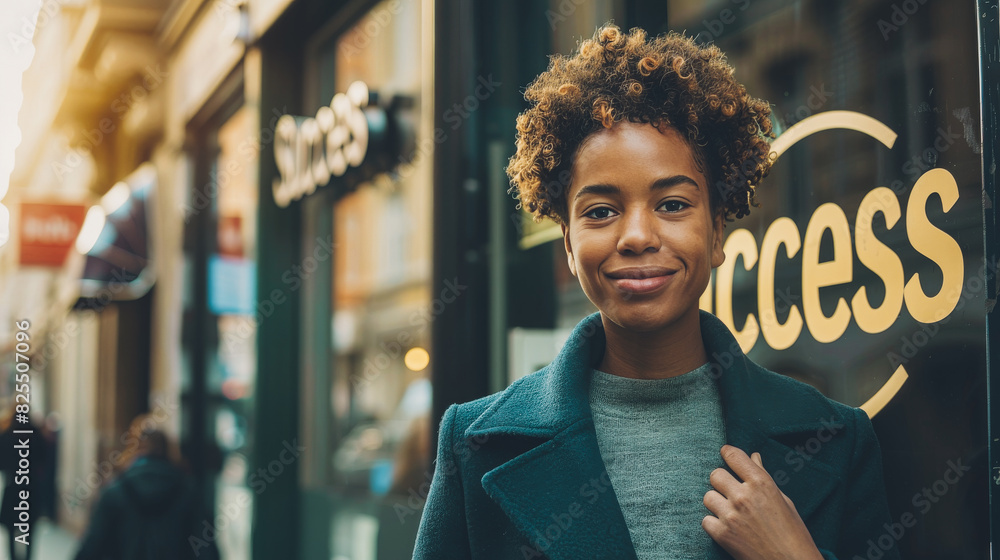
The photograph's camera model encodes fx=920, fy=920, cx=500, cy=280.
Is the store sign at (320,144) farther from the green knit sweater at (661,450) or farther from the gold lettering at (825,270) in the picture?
the green knit sweater at (661,450)

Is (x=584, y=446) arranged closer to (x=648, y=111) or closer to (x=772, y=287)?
(x=648, y=111)

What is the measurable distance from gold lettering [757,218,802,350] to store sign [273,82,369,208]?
2.99 metres

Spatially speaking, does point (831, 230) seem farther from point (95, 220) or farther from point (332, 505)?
point (95, 220)

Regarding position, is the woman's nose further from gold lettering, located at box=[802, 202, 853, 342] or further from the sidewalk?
the sidewalk

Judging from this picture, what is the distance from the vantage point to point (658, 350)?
5.70 feet

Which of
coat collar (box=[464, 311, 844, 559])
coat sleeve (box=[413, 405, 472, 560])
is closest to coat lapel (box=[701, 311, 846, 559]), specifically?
coat collar (box=[464, 311, 844, 559])

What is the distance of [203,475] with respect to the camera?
889cm

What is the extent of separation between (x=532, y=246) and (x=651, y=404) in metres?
2.66

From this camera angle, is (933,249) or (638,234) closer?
(638,234)

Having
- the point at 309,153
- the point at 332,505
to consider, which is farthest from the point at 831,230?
the point at 332,505

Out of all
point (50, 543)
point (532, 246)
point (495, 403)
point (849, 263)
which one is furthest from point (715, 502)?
point (50, 543)

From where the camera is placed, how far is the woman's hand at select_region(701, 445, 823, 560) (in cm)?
153

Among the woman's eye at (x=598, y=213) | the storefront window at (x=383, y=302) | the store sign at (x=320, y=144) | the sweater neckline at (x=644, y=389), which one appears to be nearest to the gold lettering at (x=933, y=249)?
the sweater neckline at (x=644, y=389)

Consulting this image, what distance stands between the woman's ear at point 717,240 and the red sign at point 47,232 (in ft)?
36.1
